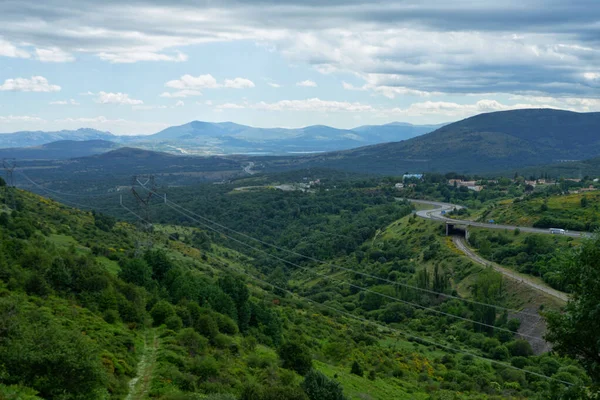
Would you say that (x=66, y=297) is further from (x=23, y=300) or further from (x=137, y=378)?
(x=137, y=378)

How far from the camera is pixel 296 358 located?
36.6 meters

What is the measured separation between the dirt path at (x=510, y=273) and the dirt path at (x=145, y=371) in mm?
45381

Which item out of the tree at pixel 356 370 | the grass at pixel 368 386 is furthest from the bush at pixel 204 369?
the tree at pixel 356 370

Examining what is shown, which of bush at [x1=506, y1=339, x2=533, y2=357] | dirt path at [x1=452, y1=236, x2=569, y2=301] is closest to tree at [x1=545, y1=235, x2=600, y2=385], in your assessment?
bush at [x1=506, y1=339, x2=533, y2=357]

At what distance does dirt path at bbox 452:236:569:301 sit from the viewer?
228 ft

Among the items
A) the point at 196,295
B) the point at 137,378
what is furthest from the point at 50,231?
the point at 137,378

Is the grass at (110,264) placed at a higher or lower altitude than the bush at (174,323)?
higher

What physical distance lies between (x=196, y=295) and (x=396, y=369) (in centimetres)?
1786

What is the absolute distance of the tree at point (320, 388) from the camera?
28.2 metres

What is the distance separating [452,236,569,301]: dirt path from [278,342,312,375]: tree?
1416 inches

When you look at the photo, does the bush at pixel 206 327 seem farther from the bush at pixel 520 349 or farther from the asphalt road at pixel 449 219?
the asphalt road at pixel 449 219

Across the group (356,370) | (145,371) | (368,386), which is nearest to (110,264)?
(356,370)

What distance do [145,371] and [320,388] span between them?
28.2 ft

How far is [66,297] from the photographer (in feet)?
115
